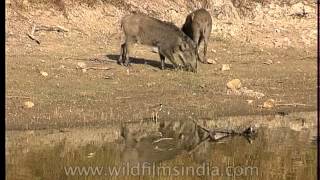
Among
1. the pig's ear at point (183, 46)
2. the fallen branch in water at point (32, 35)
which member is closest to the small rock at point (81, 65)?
the pig's ear at point (183, 46)

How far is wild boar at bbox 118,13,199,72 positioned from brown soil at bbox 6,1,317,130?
300 mm

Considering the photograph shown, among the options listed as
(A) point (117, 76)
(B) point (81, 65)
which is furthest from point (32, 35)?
(A) point (117, 76)

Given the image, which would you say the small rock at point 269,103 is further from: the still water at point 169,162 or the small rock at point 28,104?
the small rock at point 28,104

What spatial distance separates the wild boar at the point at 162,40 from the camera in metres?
15.4

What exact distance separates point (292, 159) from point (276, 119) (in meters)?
2.66

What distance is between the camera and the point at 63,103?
12.1 metres

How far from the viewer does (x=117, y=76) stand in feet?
47.0

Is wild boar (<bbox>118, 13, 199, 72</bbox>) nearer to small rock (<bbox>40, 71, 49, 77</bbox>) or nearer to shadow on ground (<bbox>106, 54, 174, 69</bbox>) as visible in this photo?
shadow on ground (<bbox>106, 54, 174, 69</bbox>)

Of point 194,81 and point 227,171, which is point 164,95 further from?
point 227,171

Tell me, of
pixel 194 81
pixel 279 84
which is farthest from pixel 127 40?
pixel 279 84

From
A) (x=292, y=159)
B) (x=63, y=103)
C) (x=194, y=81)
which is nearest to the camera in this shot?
(x=292, y=159)

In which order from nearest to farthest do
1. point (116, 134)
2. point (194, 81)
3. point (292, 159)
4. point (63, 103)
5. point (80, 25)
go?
point (292, 159) → point (116, 134) → point (63, 103) → point (194, 81) → point (80, 25)

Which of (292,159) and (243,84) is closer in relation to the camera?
(292,159)

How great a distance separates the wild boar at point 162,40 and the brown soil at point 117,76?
0.98 feet
